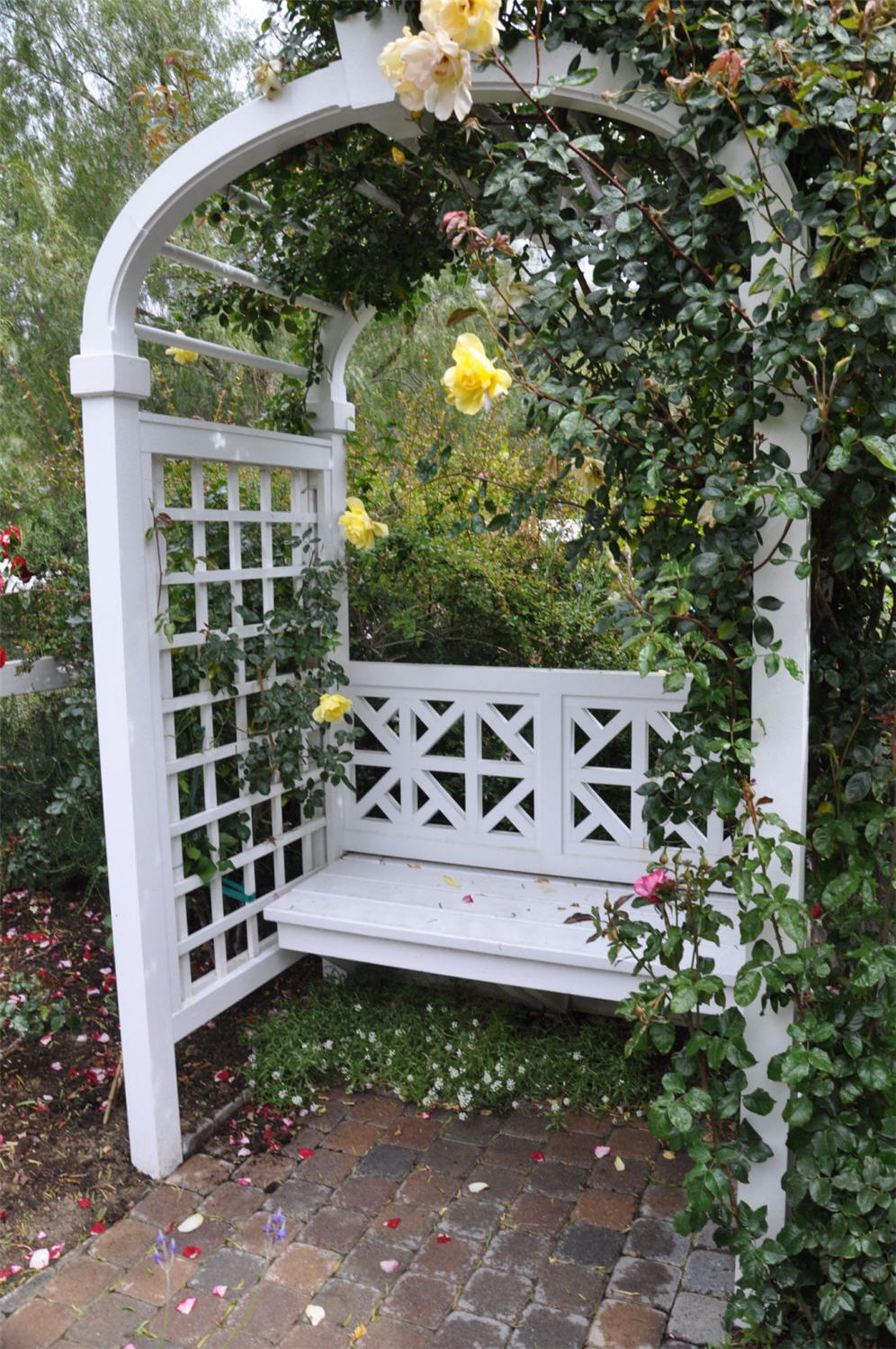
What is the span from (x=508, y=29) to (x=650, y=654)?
1.17 m

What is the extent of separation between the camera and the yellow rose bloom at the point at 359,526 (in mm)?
3016

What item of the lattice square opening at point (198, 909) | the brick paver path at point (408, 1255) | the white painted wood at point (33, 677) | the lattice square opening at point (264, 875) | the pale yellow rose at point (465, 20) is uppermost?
the pale yellow rose at point (465, 20)

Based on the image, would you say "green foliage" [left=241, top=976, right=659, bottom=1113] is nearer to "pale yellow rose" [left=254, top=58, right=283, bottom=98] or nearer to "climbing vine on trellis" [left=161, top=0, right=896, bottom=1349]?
"climbing vine on trellis" [left=161, top=0, right=896, bottom=1349]

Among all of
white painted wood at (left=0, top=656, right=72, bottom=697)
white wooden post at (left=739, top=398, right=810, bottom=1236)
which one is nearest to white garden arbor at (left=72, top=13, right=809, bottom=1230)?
white wooden post at (left=739, top=398, right=810, bottom=1236)

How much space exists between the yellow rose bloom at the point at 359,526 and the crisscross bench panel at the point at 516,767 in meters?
0.40

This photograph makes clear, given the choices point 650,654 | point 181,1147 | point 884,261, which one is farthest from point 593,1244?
point 884,261

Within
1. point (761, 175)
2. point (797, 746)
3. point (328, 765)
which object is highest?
point (761, 175)

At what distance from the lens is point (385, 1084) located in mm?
2814

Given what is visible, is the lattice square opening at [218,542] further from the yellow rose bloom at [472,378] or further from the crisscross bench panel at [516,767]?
the yellow rose bloom at [472,378]

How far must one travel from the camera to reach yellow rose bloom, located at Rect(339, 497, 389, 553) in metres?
3.02

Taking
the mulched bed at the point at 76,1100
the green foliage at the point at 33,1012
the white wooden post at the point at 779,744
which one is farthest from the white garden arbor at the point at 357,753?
the green foliage at the point at 33,1012

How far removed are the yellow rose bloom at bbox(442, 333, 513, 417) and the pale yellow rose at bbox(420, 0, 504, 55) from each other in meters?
0.44

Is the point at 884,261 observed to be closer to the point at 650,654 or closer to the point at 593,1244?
the point at 650,654

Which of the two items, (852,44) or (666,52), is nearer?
(852,44)
